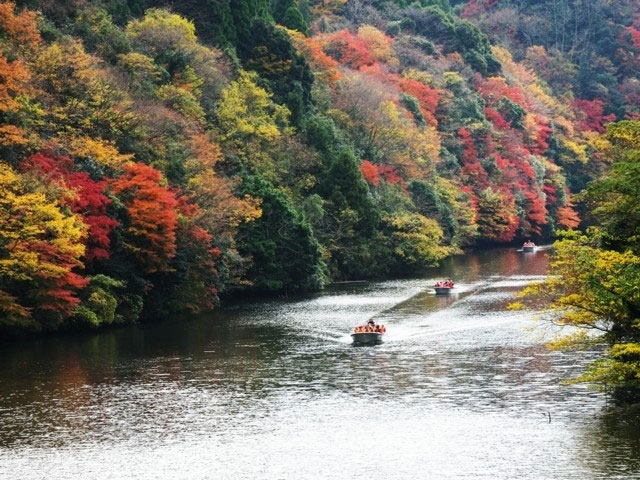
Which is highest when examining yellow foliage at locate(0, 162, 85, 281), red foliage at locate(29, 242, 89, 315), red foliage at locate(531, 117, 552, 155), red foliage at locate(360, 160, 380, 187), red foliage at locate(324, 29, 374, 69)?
red foliage at locate(324, 29, 374, 69)

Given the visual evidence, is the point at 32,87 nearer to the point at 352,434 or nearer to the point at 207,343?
the point at 207,343

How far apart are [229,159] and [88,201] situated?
90.7 feet

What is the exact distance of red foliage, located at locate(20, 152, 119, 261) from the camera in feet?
245

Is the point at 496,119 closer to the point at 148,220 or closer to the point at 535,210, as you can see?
the point at 535,210

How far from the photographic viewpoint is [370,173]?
402 ft

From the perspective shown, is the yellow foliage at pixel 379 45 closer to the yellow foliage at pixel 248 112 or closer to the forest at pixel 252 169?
the forest at pixel 252 169

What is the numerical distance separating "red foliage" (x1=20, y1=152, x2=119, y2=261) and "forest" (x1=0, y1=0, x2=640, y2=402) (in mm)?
177

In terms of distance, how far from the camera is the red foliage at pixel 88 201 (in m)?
74.7

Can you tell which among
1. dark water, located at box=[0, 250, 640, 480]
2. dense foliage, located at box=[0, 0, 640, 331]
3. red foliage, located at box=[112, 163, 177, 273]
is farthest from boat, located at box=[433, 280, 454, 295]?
red foliage, located at box=[112, 163, 177, 273]

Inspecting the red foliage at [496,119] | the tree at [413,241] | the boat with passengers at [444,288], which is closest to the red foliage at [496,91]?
the red foliage at [496,119]

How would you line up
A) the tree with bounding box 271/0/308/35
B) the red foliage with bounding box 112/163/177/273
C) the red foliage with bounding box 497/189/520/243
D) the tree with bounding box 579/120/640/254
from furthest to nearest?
the red foliage with bounding box 497/189/520/243 < the tree with bounding box 271/0/308/35 < the red foliage with bounding box 112/163/177/273 < the tree with bounding box 579/120/640/254

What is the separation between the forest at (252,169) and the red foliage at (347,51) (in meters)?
0.34

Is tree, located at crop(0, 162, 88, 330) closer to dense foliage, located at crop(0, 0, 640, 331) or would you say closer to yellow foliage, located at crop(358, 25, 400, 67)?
dense foliage, located at crop(0, 0, 640, 331)

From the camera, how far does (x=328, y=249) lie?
108 metres
